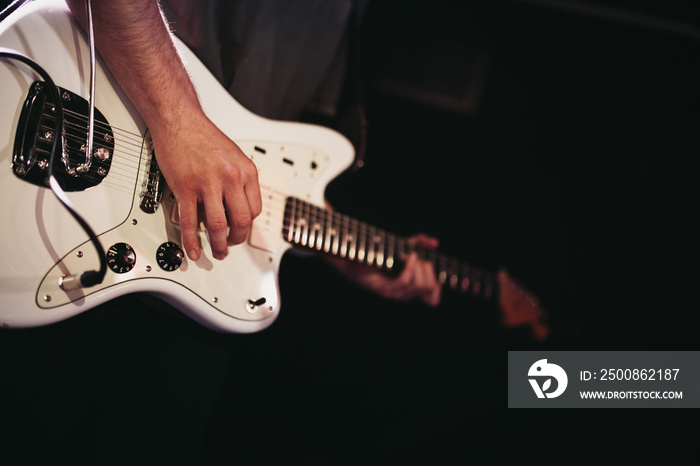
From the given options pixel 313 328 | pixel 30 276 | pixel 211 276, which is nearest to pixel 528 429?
pixel 313 328

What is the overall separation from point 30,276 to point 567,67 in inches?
88.5

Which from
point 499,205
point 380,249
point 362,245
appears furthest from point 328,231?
point 499,205

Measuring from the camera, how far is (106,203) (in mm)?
834

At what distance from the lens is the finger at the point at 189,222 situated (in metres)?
0.85

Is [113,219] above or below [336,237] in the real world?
below

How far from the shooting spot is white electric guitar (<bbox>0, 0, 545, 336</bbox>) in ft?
2.40

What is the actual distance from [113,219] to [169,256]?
0.14 meters

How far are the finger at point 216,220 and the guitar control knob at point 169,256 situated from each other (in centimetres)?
8

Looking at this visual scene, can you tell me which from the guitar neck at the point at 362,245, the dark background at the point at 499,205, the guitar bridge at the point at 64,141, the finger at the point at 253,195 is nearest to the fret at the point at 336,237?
the guitar neck at the point at 362,245

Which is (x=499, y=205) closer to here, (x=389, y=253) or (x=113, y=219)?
(x=389, y=253)

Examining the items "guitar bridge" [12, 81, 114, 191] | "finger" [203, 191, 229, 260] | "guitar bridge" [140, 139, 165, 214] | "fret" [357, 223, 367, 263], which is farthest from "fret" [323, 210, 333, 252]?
"guitar bridge" [12, 81, 114, 191]

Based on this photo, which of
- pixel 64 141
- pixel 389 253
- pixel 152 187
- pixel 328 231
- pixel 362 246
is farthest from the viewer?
pixel 389 253

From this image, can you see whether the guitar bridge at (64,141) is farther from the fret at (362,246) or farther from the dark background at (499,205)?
the dark background at (499,205)

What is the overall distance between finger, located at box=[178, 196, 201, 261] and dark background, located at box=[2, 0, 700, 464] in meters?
1.08
